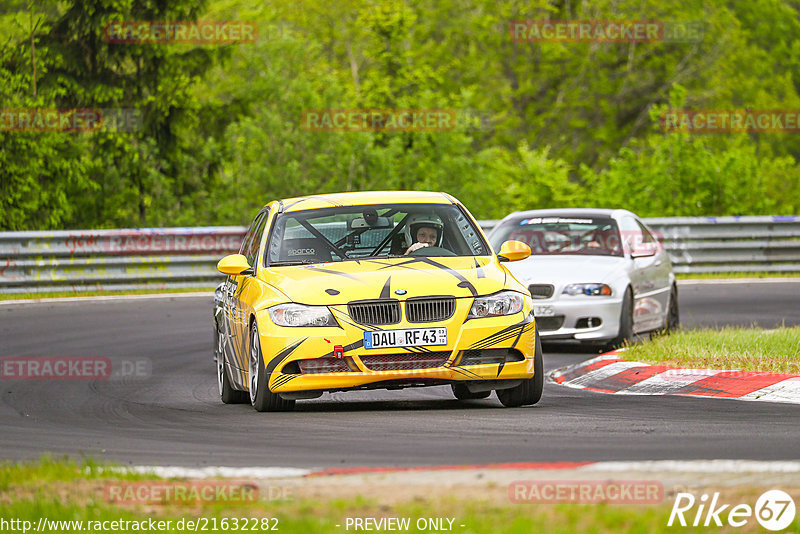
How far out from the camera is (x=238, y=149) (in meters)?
33.7

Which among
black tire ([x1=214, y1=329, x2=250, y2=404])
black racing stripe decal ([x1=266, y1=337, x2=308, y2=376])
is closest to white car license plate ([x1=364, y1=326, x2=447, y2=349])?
black racing stripe decal ([x1=266, y1=337, x2=308, y2=376])

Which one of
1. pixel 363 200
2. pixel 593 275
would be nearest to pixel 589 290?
pixel 593 275

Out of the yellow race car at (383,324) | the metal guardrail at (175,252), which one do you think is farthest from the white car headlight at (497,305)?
the metal guardrail at (175,252)

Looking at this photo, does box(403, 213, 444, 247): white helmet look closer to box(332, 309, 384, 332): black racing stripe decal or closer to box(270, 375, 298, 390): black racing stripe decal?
box(332, 309, 384, 332): black racing stripe decal

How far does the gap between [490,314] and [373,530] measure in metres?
4.67

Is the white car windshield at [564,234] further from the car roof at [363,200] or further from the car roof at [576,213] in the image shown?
the car roof at [363,200]

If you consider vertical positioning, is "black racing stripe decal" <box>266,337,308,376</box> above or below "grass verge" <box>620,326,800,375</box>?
above

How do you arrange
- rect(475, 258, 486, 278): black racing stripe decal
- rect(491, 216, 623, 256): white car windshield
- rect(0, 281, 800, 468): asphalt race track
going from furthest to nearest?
rect(491, 216, 623, 256): white car windshield
rect(475, 258, 486, 278): black racing stripe decal
rect(0, 281, 800, 468): asphalt race track

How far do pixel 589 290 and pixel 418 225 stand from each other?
173 inches

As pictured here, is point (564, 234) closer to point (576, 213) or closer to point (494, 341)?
point (576, 213)

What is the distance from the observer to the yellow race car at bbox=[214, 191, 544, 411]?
31.0 ft

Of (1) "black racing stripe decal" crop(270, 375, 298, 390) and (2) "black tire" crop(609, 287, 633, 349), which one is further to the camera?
(2) "black tire" crop(609, 287, 633, 349)

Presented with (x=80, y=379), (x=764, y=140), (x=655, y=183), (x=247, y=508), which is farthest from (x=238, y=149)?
(x=764, y=140)

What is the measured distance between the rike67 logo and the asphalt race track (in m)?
1.37
